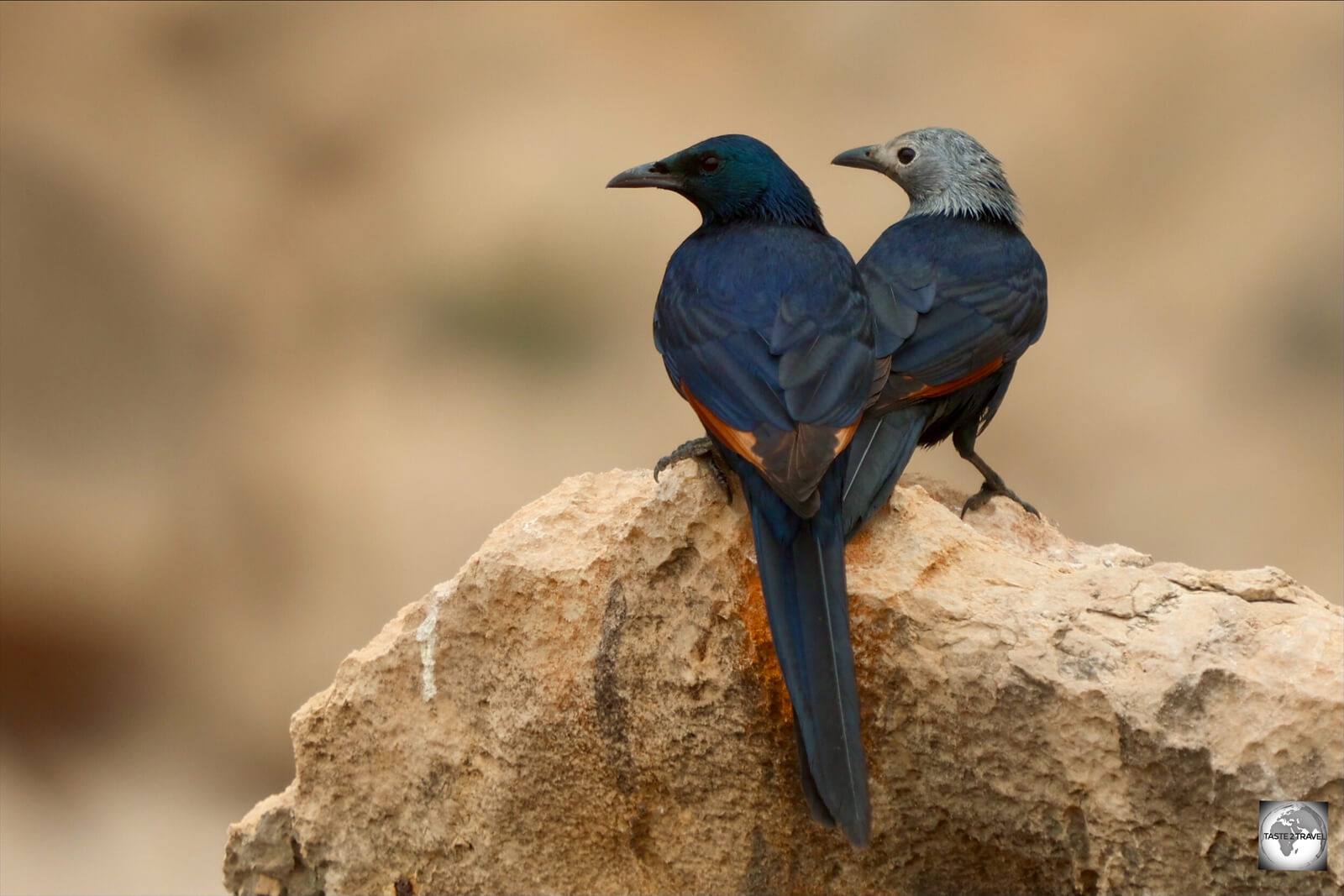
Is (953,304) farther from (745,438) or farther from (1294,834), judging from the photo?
(1294,834)

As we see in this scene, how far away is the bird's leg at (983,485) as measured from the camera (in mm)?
4742

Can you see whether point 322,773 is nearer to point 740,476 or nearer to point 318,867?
point 318,867

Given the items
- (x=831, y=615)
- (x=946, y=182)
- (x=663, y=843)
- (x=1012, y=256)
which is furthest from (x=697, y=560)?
(x=946, y=182)

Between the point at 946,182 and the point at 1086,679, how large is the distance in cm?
260

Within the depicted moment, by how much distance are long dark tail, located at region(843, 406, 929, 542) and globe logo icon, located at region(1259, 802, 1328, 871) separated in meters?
1.18

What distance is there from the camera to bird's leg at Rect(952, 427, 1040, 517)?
187 inches

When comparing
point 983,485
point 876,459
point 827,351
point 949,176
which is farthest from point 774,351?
point 949,176

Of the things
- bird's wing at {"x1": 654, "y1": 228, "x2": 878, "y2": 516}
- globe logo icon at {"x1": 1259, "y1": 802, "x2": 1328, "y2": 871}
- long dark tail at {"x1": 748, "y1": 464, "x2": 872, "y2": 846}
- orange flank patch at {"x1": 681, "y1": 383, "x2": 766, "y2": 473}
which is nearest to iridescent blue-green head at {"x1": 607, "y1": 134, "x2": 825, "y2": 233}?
bird's wing at {"x1": 654, "y1": 228, "x2": 878, "y2": 516}

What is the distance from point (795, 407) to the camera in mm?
3480

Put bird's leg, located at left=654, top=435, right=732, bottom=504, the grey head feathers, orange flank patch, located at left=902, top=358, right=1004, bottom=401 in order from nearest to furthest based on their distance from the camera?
bird's leg, located at left=654, top=435, right=732, bottom=504 < orange flank patch, located at left=902, top=358, right=1004, bottom=401 < the grey head feathers

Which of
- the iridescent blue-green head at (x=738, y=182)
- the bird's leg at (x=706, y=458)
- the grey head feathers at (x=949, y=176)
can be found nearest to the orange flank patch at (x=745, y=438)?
the bird's leg at (x=706, y=458)

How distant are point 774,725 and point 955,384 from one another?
1.29m

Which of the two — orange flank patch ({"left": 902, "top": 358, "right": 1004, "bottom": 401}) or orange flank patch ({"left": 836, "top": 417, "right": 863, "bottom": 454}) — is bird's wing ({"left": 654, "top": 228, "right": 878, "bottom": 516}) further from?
orange flank patch ({"left": 902, "top": 358, "right": 1004, "bottom": 401})

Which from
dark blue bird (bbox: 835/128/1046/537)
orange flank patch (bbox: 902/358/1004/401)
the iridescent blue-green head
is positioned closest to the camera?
dark blue bird (bbox: 835/128/1046/537)
